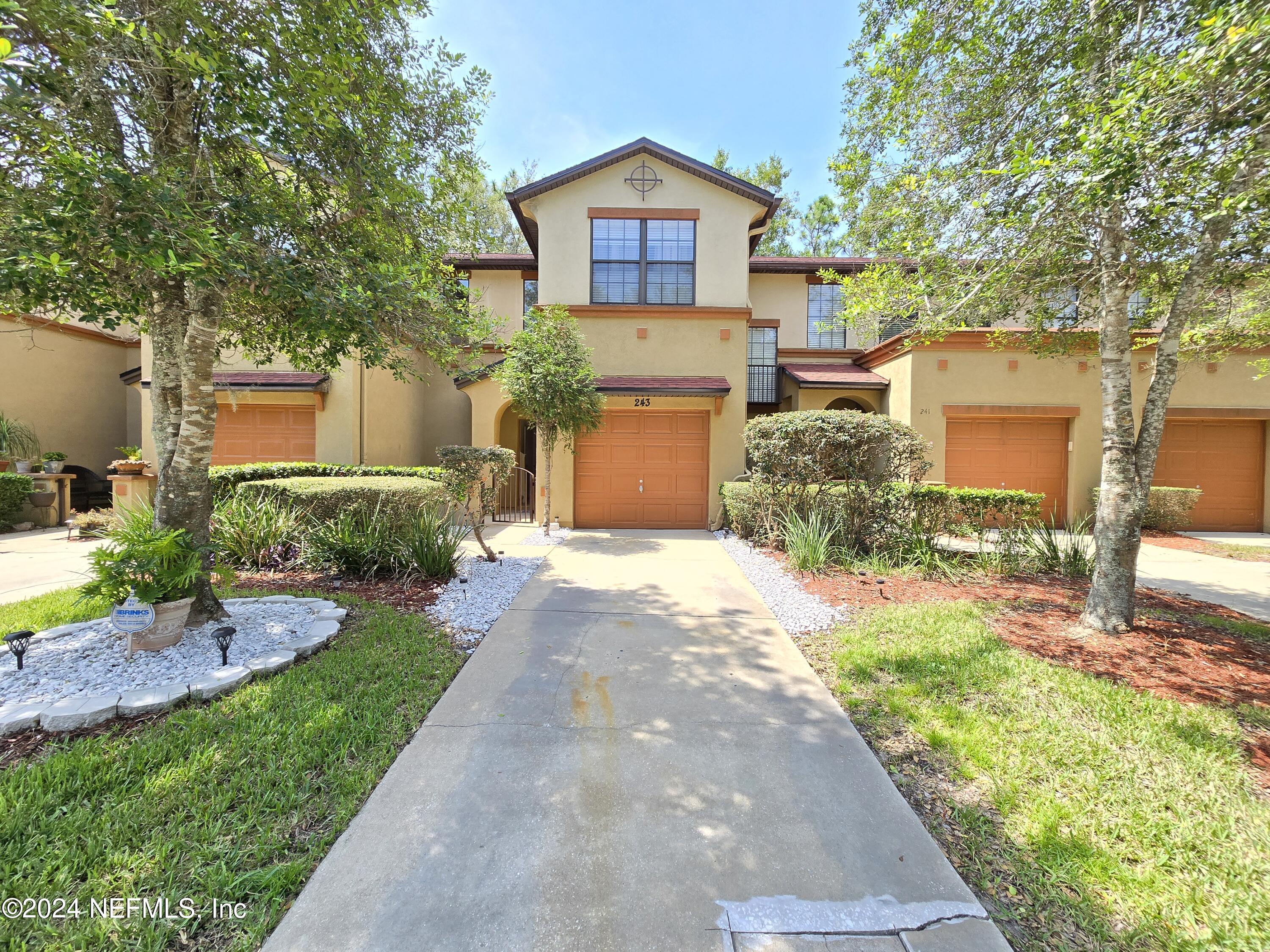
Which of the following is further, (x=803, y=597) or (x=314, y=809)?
(x=803, y=597)

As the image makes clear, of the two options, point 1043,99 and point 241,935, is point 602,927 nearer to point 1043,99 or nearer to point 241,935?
point 241,935

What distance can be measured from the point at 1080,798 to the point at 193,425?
6997 millimetres

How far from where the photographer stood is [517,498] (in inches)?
539

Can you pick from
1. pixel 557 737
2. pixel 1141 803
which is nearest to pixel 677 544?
pixel 557 737

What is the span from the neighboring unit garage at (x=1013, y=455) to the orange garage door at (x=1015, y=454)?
0.03ft

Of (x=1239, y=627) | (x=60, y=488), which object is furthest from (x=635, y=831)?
Answer: (x=60, y=488)

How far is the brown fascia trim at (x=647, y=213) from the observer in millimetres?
11188

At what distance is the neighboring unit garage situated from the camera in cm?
1152

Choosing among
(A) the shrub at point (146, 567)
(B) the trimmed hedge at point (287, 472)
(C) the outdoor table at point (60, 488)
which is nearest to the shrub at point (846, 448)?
(B) the trimmed hedge at point (287, 472)

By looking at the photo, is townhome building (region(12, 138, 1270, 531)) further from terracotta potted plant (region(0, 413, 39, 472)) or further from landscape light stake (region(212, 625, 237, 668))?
landscape light stake (region(212, 625, 237, 668))

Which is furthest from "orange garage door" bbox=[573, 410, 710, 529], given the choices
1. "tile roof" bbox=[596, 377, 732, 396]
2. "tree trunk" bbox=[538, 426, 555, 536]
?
"tree trunk" bbox=[538, 426, 555, 536]

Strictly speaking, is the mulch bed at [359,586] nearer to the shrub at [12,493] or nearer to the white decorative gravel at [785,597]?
the white decorative gravel at [785,597]

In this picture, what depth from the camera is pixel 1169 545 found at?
9.89 m

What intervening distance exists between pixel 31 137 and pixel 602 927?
19.8ft
